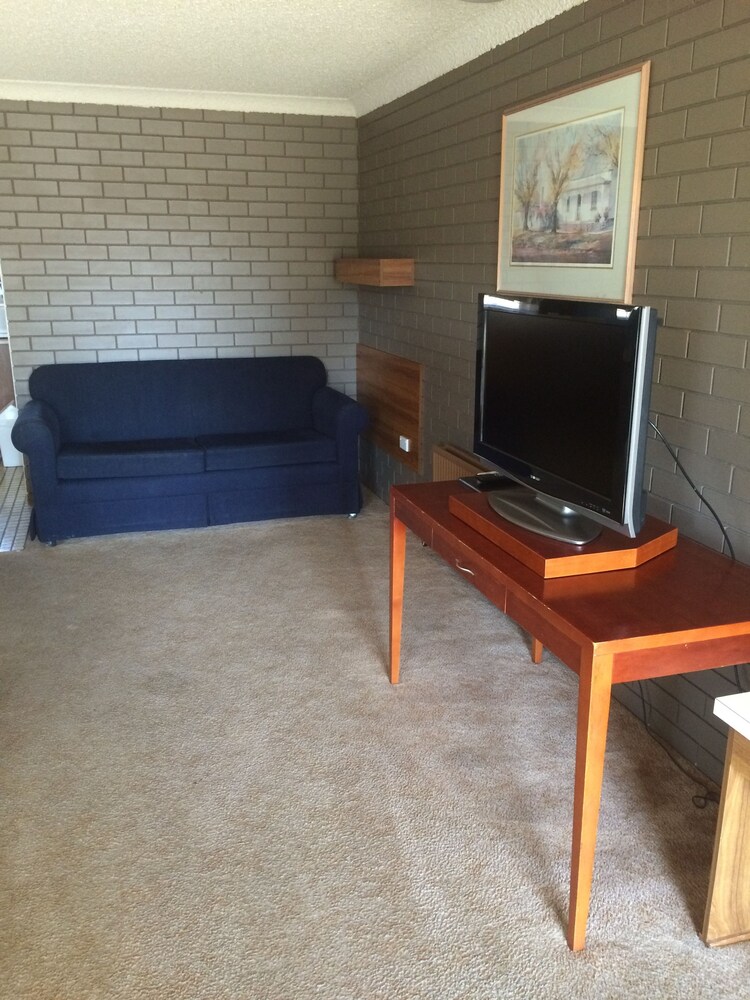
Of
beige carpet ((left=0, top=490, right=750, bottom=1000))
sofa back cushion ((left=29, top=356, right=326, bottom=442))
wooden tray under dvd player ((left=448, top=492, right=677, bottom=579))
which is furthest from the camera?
sofa back cushion ((left=29, top=356, right=326, bottom=442))

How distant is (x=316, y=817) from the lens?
7.23 feet

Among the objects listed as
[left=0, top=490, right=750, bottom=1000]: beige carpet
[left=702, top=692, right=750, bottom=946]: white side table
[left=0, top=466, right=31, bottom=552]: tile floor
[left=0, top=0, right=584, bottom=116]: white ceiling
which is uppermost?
[left=0, top=0, right=584, bottom=116]: white ceiling

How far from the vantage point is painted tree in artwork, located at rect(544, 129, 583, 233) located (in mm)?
2758

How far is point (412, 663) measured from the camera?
10.0 ft

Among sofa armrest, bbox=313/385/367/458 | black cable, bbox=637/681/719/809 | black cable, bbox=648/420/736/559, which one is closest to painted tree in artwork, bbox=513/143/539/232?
black cable, bbox=648/420/736/559

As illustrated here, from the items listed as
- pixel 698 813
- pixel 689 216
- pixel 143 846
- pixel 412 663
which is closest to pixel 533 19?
pixel 689 216

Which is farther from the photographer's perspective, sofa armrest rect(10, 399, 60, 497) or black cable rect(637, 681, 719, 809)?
sofa armrest rect(10, 399, 60, 497)

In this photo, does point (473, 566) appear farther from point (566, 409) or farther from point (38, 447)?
point (38, 447)

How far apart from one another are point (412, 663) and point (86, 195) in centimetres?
349

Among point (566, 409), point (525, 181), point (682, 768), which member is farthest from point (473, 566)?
point (525, 181)

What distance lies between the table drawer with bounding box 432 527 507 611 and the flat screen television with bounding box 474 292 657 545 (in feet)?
0.53

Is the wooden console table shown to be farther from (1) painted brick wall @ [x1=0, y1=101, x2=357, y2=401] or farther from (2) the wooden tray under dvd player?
(1) painted brick wall @ [x1=0, y1=101, x2=357, y2=401]

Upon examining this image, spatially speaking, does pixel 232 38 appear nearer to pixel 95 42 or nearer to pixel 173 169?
pixel 95 42

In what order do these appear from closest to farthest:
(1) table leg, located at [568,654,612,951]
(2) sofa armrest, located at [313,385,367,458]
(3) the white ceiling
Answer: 1. (1) table leg, located at [568,654,612,951]
2. (3) the white ceiling
3. (2) sofa armrest, located at [313,385,367,458]
